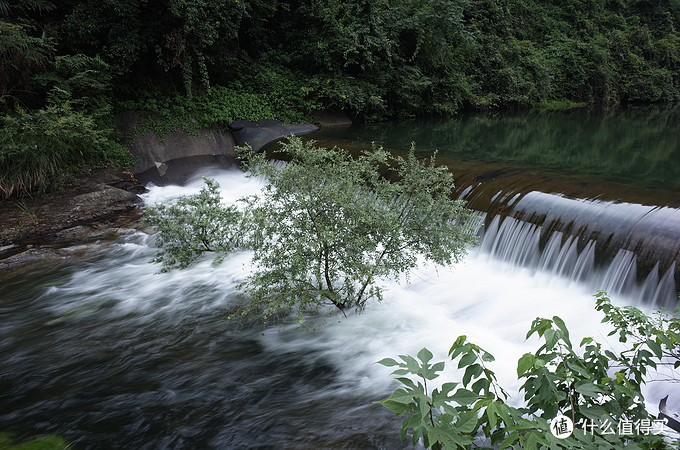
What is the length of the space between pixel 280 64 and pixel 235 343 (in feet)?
46.7

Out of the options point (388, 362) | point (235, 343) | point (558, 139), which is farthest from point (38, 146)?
point (558, 139)

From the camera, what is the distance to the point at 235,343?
496 cm

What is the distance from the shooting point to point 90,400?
4.07 meters

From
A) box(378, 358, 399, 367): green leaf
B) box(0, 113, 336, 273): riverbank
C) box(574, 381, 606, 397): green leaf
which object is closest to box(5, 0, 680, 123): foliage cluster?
box(0, 113, 336, 273): riverbank

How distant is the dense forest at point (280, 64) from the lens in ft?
31.7

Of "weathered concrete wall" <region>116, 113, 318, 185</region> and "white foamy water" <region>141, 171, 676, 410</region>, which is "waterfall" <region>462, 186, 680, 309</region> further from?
"weathered concrete wall" <region>116, 113, 318, 185</region>

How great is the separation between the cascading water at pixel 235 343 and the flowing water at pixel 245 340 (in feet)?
0.06

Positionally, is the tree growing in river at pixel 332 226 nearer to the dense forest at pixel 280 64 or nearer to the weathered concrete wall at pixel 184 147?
the dense forest at pixel 280 64

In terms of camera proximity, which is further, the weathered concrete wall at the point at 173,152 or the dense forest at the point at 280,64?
the weathered concrete wall at the point at 173,152

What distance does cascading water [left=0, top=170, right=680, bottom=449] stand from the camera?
375 centimetres

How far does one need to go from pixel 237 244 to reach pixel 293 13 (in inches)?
537

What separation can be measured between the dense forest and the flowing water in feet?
14.9

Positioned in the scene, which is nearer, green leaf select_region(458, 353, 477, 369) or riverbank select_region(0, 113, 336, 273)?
green leaf select_region(458, 353, 477, 369)

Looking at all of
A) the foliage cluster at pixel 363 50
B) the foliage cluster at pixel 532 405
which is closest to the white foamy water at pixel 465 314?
the foliage cluster at pixel 532 405
